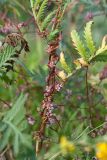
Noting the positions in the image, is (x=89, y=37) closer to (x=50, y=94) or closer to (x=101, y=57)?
(x=101, y=57)

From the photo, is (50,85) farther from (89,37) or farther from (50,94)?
(89,37)

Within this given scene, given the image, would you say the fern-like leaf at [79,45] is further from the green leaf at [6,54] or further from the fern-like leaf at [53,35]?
the green leaf at [6,54]

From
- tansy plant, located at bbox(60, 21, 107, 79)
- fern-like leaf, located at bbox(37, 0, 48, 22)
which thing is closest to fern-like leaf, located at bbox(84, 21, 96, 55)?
tansy plant, located at bbox(60, 21, 107, 79)

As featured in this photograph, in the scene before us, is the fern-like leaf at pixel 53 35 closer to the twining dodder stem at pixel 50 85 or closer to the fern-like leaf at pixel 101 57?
the twining dodder stem at pixel 50 85

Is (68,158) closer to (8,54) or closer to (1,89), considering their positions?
(8,54)

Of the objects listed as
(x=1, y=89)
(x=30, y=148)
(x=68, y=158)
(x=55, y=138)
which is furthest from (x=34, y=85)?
(x=30, y=148)

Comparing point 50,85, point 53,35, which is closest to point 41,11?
point 53,35

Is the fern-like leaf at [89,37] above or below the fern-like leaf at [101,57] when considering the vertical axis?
above

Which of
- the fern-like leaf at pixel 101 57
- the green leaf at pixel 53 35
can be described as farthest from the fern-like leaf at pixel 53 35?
the fern-like leaf at pixel 101 57

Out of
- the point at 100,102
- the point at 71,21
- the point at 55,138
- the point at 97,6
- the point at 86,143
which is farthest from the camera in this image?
the point at 71,21

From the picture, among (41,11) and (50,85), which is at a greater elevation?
(41,11)

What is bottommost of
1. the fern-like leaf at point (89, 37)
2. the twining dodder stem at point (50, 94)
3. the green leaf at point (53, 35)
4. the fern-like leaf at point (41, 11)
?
the twining dodder stem at point (50, 94)
